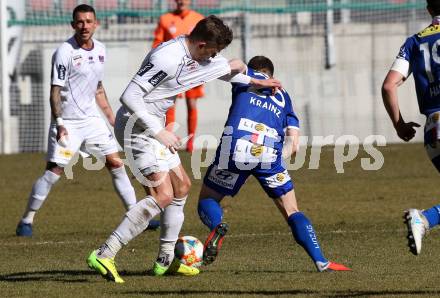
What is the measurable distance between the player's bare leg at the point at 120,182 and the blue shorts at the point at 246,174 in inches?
112

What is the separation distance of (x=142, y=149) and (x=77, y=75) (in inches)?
129

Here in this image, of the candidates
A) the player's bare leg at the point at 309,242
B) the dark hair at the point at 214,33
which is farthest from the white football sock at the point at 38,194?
the dark hair at the point at 214,33

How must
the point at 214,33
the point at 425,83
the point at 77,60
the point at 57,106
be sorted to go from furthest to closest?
1. the point at 77,60
2. the point at 57,106
3. the point at 214,33
4. the point at 425,83

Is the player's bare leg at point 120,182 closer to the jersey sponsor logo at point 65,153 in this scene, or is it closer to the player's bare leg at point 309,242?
the jersey sponsor logo at point 65,153

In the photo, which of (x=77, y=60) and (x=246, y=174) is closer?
(x=246, y=174)

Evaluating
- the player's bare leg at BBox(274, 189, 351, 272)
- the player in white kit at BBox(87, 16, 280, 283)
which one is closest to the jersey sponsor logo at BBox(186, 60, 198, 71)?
the player in white kit at BBox(87, 16, 280, 283)

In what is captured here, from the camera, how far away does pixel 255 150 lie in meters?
9.05

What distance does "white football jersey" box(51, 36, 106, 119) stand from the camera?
1141 centimetres

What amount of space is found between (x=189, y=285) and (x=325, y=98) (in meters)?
15.4

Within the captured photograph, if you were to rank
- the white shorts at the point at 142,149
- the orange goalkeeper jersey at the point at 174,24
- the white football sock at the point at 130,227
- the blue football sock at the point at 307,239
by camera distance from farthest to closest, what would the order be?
the orange goalkeeper jersey at the point at 174,24, the blue football sock at the point at 307,239, the white shorts at the point at 142,149, the white football sock at the point at 130,227

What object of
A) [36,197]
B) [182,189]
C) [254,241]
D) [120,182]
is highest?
[182,189]

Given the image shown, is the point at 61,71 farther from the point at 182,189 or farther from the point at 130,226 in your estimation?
the point at 130,226

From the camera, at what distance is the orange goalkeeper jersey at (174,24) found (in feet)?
61.5

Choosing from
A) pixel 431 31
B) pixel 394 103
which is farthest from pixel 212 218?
pixel 431 31
